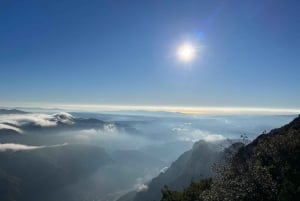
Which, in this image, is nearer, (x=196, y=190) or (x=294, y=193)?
(x=294, y=193)

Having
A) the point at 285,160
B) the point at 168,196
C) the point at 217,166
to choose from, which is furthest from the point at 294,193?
the point at 168,196

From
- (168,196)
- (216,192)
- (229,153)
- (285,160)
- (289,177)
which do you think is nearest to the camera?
(289,177)

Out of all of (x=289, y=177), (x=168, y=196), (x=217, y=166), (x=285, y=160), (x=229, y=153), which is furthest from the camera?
(x=168, y=196)

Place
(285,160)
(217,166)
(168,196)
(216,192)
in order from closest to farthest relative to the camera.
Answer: (216,192) → (285,160) → (217,166) → (168,196)

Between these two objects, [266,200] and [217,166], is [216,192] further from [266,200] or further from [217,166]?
[217,166]

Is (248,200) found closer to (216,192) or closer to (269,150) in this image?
(216,192)

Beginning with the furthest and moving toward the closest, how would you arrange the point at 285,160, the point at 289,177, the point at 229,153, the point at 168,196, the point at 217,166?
the point at 168,196
the point at 229,153
the point at 217,166
the point at 285,160
the point at 289,177

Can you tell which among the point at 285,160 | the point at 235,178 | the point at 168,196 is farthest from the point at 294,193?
the point at 168,196

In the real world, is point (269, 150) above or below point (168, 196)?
above

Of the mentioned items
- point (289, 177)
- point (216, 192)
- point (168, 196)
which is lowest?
point (168, 196)
